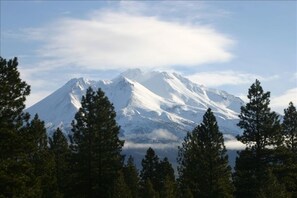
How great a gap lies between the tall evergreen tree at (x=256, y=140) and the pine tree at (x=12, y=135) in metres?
22.3

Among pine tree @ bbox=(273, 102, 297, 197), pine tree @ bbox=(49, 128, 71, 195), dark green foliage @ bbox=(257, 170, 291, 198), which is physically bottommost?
dark green foliage @ bbox=(257, 170, 291, 198)

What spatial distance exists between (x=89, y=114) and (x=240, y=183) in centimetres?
1610

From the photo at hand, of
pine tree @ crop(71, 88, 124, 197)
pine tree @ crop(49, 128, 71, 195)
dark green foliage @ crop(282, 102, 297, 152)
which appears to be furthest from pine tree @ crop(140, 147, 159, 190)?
dark green foliage @ crop(282, 102, 297, 152)

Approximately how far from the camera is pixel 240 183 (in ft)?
157

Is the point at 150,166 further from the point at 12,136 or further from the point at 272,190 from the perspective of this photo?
the point at 12,136

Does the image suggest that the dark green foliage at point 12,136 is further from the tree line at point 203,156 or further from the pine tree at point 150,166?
the pine tree at point 150,166

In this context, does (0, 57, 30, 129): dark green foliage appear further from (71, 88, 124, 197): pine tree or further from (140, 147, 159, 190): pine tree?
(140, 147, 159, 190): pine tree

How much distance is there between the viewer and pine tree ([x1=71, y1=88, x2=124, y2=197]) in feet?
159

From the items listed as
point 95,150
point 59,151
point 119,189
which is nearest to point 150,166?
point 59,151

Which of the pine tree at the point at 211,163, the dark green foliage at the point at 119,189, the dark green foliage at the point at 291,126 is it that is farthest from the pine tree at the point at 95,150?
the dark green foliage at the point at 291,126

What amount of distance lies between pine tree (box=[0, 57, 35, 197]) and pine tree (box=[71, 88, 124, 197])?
53.6ft

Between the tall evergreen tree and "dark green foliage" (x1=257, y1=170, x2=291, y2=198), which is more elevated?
the tall evergreen tree

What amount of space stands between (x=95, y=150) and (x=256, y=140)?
50.5 ft

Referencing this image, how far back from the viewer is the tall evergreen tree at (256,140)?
4625 cm
